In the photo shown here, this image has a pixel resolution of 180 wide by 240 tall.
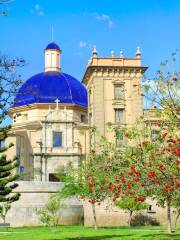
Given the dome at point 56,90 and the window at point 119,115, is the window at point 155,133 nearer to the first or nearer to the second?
the window at point 119,115

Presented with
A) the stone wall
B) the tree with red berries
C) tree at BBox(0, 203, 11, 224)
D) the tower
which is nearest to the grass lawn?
the tree with red berries

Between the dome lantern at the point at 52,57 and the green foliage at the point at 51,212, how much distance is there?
27.3 m

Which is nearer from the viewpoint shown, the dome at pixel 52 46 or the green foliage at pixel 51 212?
the green foliage at pixel 51 212

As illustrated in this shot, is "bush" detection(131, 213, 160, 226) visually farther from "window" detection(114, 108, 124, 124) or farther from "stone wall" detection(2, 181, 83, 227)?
"window" detection(114, 108, 124, 124)

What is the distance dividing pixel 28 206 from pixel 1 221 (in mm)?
2361

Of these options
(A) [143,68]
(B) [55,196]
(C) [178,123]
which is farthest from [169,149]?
(A) [143,68]

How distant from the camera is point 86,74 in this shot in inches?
2041

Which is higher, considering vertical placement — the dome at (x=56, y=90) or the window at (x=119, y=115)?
the dome at (x=56, y=90)

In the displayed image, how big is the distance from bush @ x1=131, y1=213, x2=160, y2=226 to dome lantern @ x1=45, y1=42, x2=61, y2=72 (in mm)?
27404

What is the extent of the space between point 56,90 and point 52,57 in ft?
26.8

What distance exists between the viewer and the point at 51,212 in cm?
3653

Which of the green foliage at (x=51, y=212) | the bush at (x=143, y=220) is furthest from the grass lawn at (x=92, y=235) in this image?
the bush at (x=143, y=220)

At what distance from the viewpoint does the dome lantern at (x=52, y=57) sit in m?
61.9

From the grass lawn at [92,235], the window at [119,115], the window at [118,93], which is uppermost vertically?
the window at [118,93]
